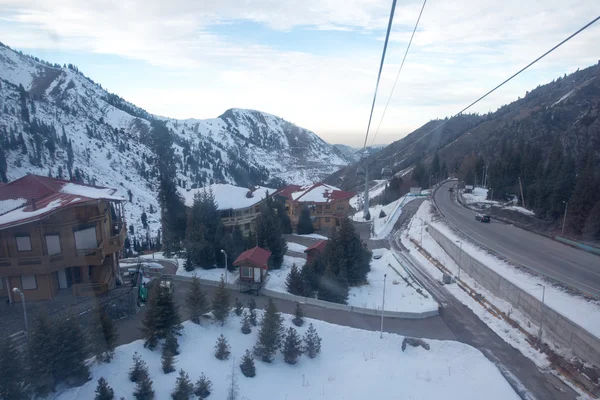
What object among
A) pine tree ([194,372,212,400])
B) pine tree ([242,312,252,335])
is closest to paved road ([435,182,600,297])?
pine tree ([242,312,252,335])

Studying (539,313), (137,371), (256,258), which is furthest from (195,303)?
(539,313)

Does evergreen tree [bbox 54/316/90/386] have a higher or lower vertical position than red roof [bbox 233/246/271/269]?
higher

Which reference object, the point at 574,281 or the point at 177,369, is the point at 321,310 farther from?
the point at 574,281

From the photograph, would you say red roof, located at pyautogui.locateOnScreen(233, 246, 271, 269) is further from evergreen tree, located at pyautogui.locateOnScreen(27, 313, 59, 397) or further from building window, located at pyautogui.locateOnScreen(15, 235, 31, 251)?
evergreen tree, located at pyautogui.locateOnScreen(27, 313, 59, 397)

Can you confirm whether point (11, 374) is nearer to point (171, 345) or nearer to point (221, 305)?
point (171, 345)

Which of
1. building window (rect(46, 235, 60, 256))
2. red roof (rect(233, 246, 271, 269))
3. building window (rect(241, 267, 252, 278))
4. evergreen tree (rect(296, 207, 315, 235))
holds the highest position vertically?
building window (rect(46, 235, 60, 256))

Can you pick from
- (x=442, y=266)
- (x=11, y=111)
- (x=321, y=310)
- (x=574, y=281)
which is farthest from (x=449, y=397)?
(x=11, y=111)
